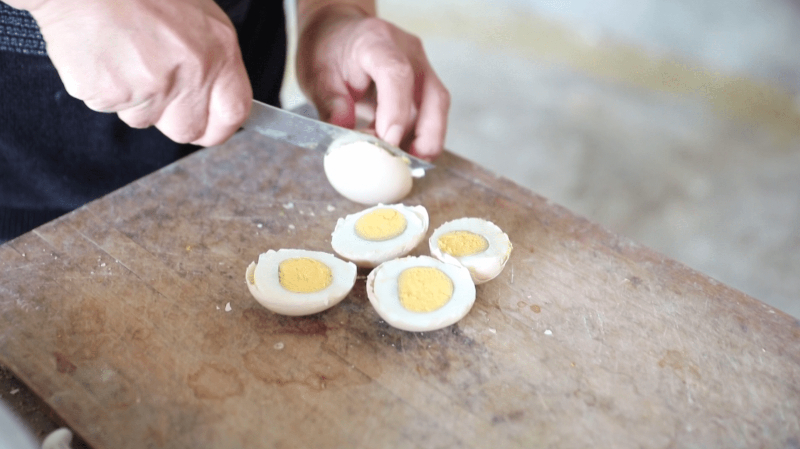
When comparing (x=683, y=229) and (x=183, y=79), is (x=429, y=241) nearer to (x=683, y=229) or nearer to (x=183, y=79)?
(x=183, y=79)

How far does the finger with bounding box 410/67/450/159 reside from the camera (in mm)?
2205

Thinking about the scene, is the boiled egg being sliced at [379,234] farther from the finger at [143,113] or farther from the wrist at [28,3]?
the wrist at [28,3]

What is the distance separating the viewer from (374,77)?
83.9 inches

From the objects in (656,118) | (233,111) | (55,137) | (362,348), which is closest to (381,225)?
(362,348)

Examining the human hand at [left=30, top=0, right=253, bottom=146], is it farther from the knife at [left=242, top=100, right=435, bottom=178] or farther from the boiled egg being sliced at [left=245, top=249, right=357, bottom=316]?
the boiled egg being sliced at [left=245, top=249, right=357, bottom=316]

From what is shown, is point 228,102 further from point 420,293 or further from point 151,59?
point 420,293

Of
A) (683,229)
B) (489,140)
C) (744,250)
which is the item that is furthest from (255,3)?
(744,250)

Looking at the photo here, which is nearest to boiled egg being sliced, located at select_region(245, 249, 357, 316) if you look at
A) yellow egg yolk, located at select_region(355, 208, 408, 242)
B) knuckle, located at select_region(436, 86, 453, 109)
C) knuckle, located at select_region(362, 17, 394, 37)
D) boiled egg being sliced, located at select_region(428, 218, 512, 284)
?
yellow egg yolk, located at select_region(355, 208, 408, 242)

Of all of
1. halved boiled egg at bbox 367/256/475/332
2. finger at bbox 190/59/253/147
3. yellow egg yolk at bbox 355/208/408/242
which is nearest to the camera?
halved boiled egg at bbox 367/256/475/332

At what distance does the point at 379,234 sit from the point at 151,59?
2.56ft

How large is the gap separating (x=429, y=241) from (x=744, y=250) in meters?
3.32

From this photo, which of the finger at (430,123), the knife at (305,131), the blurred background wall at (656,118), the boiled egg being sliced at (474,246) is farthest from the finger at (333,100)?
the blurred background wall at (656,118)

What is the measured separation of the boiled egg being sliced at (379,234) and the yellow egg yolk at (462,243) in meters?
0.08

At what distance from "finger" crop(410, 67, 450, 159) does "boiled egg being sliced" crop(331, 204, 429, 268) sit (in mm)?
405
